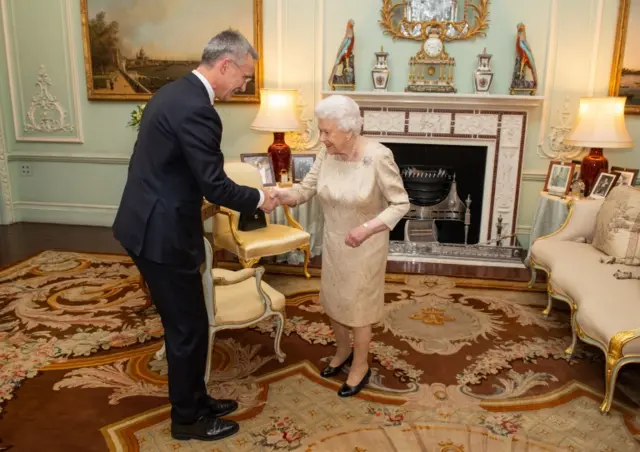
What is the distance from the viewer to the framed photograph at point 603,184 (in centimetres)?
436

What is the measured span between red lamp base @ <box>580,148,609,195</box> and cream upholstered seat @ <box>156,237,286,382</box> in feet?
10.4

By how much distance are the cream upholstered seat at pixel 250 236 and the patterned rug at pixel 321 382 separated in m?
0.44

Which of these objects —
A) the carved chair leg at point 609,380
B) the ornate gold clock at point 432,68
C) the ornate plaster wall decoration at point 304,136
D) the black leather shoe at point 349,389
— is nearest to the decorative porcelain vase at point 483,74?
the ornate gold clock at point 432,68

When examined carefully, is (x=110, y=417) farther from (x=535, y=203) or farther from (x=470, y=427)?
(x=535, y=203)

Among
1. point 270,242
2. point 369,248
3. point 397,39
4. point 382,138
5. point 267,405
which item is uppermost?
point 397,39

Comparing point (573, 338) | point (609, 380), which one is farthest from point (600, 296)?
point (609, 380)

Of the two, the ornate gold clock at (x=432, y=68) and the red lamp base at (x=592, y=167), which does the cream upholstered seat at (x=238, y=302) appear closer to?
the ornate gold clock at (x=432, y=68)

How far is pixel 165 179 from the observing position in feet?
6.65

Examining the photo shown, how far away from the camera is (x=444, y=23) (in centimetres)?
496

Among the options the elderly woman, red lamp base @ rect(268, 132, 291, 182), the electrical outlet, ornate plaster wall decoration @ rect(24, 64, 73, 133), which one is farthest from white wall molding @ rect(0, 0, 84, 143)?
the elderly woman

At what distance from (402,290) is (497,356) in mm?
1191

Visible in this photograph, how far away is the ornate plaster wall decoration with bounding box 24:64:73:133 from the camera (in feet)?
19.6

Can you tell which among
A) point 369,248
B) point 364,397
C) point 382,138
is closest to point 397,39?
point 382,138

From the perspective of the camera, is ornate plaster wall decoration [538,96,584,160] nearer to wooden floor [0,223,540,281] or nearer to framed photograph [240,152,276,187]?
wooden floor [0,223,540,281]
